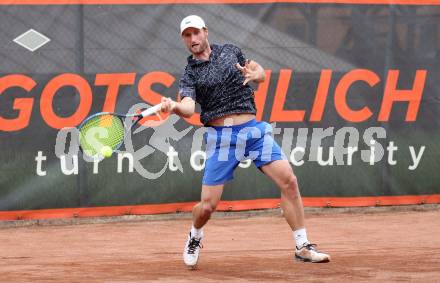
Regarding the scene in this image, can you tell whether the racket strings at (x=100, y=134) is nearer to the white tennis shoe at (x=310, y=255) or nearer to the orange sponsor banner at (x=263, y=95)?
the white tennis shoe at (x=310, y=255)

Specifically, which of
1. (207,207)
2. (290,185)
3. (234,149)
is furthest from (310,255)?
(234,149)

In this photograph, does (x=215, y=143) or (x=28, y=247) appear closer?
(x=215, y=143)

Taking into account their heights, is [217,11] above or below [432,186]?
A: above

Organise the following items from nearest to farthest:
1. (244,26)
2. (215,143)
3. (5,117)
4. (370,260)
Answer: (215,143)
(370,260)
(5,117)
(244,26)

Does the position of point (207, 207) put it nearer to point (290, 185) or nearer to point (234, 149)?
point (234, 149)

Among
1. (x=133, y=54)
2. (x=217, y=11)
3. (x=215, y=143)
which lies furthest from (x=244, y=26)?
(x=215, y=143)

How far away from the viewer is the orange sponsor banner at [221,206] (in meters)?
9.38

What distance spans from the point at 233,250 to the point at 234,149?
4.98ft

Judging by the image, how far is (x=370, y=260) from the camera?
7395 mm

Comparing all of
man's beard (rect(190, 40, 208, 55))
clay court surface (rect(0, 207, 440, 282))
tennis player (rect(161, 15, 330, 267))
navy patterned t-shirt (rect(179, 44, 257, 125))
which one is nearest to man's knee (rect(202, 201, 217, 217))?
tennis player (rect(161, 15, 330, 267))

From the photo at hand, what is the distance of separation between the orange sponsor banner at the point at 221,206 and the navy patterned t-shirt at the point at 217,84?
115 inches

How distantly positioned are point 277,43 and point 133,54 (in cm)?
147

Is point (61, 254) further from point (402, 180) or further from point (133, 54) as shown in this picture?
point (402, 180)

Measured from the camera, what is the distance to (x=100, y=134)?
22.7 ft
